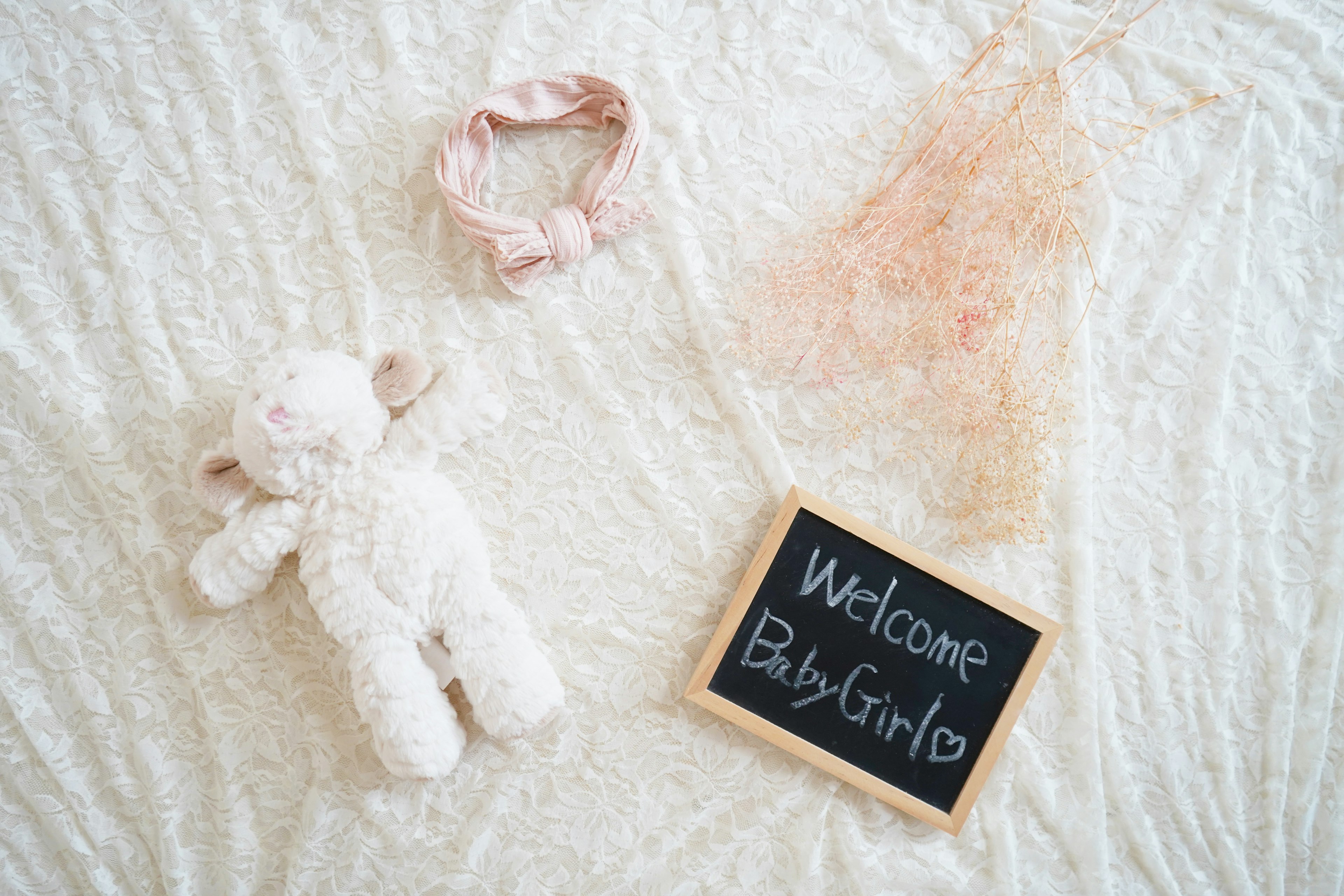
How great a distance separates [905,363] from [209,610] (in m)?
1.11

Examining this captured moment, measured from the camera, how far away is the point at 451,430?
1067 mm

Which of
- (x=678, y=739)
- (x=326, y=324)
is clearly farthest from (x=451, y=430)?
(x=678, y=739)

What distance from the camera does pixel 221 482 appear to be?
41.1 inches

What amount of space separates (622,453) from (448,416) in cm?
25

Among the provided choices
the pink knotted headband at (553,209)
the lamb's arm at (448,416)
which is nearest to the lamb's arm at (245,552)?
the lamb's arm at (448,416)

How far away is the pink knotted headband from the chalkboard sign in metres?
0.49

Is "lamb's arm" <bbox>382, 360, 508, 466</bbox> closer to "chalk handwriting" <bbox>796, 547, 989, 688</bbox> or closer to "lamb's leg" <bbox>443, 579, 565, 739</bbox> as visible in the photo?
"lamb's leg" <bbox>443, 579, 565, 739</bbox>

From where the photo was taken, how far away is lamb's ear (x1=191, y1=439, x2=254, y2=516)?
1037 mm

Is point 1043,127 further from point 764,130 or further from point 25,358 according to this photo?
point 25,358

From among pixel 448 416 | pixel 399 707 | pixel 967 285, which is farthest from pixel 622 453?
pixel 967 285

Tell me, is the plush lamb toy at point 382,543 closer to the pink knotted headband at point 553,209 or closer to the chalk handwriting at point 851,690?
the pink knotted headband at point 553,209

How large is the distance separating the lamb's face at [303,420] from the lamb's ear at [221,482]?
3cm

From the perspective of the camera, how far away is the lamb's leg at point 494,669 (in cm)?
103

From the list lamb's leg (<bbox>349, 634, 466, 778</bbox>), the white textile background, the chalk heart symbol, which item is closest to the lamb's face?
the white textile background
